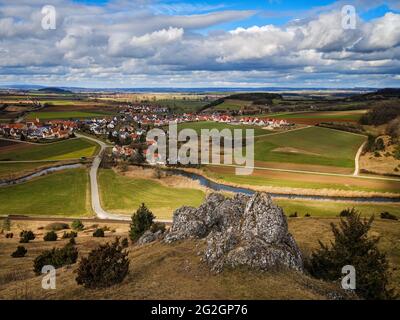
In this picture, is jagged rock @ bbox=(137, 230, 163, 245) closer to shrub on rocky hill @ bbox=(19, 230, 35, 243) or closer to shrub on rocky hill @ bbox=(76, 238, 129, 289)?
shrub on rocky hill @ bbox=(76, 238, 129, 289)

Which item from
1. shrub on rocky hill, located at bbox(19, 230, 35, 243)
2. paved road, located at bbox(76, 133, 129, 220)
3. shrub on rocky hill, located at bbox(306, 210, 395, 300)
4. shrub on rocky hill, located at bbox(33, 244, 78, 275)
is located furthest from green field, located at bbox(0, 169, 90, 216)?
shrub on rocky hill, located at bbox(306, 210, 395, 300)

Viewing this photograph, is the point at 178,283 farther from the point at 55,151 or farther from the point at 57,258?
the point at 55,151

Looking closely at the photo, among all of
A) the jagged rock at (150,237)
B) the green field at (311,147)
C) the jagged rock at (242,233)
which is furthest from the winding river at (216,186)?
the jagged rock at (242,233)

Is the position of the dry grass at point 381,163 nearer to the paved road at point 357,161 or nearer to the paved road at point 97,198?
the paved road at point 357,161

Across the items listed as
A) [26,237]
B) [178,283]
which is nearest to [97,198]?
[26,237]
